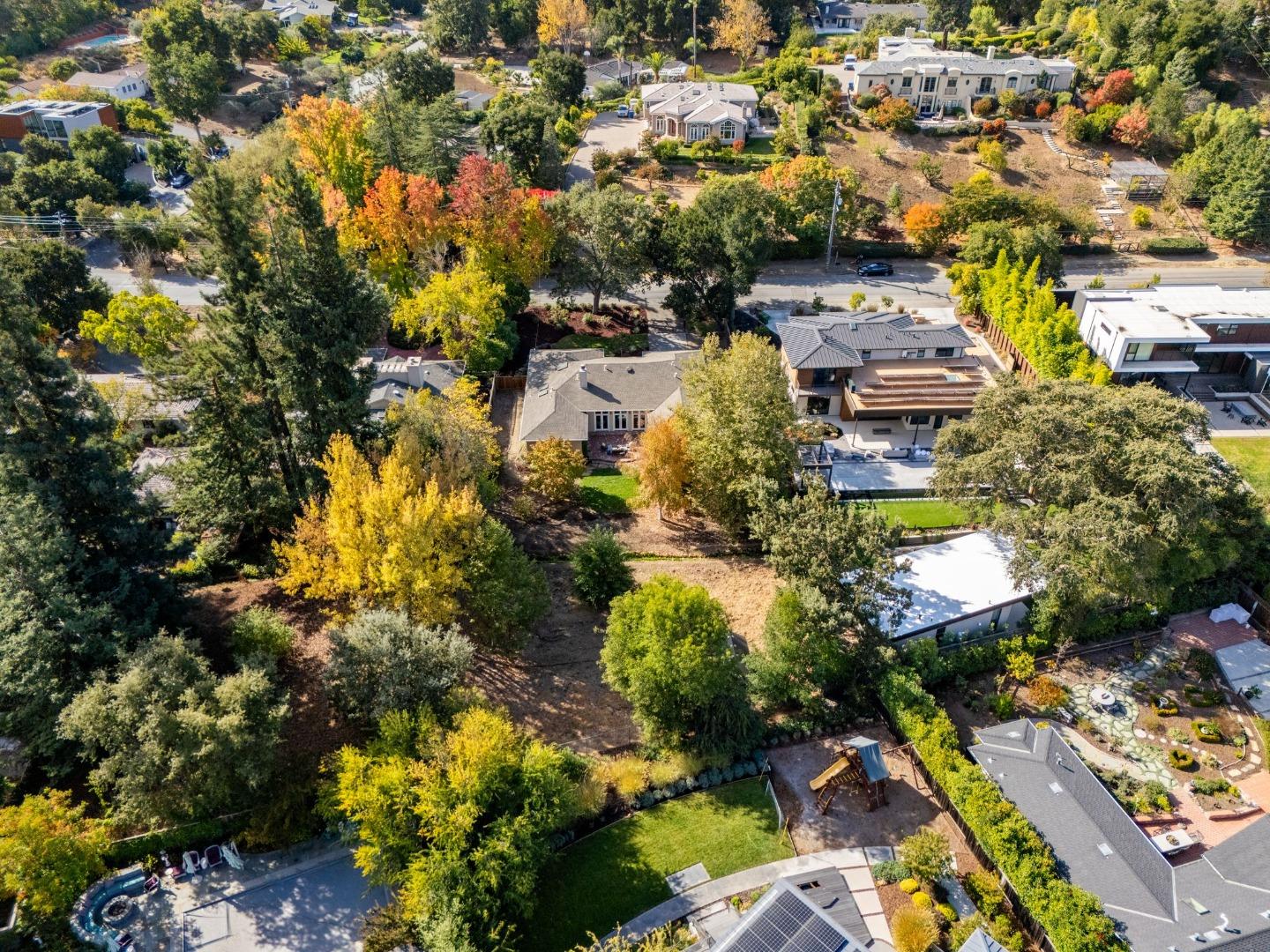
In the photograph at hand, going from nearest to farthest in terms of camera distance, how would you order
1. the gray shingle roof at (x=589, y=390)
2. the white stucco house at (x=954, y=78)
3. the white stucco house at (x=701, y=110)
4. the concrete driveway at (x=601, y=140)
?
the gray shingle roof at (x=589, y=390) → the concrete driveway at (x=601, y=140) → the white stucco house at (x=701, y=110) → the white stucco house at (x=954, y=78)

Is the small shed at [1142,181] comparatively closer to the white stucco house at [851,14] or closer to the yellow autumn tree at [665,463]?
the white stucco house at [851,14]

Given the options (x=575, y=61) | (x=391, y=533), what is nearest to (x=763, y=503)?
(x=391, y=533)

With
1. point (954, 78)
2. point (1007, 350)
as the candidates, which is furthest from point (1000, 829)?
point (954, 78)

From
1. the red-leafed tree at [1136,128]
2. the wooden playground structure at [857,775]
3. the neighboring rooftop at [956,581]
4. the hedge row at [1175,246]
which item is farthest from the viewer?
the red-leafed tree at [1136,128]

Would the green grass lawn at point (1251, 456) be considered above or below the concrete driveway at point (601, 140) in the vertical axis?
below

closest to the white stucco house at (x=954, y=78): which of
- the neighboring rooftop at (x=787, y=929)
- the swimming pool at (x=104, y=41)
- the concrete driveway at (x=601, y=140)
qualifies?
the concrete driveway at (x=601, y=140)

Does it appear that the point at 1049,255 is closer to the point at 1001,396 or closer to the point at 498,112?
the point at 1001,396

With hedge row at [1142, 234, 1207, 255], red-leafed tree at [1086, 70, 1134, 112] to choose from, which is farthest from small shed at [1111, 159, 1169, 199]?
red-leafed tree at [1086, 70, 1134, 112]

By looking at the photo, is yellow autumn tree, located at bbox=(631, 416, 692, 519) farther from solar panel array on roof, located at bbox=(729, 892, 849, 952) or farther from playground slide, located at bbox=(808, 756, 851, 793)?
solar panel array on roof, located at bbox=(729, 892, 849, 952)
